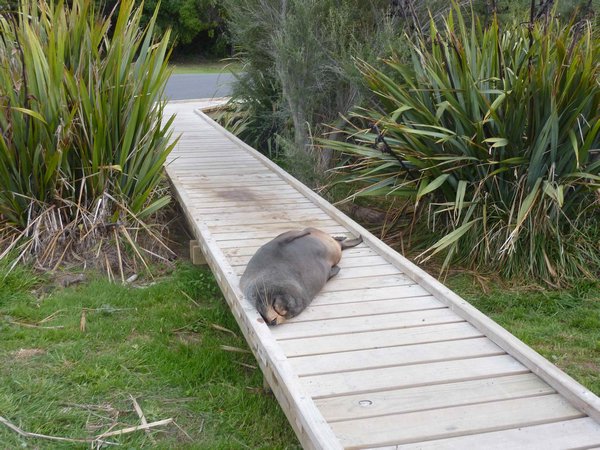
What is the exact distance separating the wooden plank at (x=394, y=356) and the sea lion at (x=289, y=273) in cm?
46

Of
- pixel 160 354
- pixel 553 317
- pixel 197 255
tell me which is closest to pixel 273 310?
pixel 160 354

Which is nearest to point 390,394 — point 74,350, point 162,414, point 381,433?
point 381,433

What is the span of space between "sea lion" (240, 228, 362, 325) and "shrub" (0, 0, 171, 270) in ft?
6.36

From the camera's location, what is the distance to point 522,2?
10484 mm

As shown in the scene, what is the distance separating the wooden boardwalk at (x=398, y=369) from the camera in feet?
10.1

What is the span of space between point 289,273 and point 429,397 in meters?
1.31

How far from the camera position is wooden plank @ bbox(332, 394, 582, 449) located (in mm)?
3033

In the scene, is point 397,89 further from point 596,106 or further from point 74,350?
point 74,350

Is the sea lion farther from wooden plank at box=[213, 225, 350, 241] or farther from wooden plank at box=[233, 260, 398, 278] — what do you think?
wooden plank at box=[213, 225, 350, 241]

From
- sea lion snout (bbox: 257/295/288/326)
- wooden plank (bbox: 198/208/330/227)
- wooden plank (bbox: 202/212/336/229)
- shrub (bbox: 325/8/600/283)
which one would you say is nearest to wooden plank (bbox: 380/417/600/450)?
sea lion snout (bbox: 257/295/288/326)

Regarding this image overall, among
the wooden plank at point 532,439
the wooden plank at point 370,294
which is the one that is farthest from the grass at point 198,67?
the wooden plank at point 532,439

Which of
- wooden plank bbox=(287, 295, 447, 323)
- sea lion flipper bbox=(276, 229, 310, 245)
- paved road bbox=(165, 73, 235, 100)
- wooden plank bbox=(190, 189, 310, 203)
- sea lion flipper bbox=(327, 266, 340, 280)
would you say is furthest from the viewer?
paved road bbox=(165, 73, 235, 100)

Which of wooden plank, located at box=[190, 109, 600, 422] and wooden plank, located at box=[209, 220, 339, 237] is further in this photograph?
wooden plank, located at box=[209, 220, 339, 237]

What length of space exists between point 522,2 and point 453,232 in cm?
606
